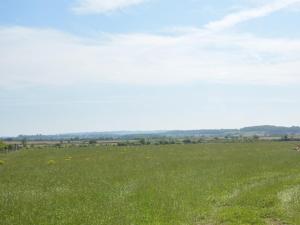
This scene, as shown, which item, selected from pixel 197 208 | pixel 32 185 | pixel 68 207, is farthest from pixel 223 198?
pixel 32 185

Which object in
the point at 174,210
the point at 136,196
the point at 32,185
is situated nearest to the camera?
the point at 174,210

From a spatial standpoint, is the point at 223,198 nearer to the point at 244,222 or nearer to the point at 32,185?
the point at 244,222

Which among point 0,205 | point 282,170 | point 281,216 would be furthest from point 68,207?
point 282,170

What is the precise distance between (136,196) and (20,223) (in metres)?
9.13

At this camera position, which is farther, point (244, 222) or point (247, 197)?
point (247, 197)

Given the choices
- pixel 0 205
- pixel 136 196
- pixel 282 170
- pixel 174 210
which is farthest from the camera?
pixel 282 170

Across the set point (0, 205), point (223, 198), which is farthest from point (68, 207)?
point (223, 198)

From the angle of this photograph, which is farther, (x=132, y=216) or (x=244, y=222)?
(x=132, y=216)

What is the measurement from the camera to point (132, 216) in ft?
74.1

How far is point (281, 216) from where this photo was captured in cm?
2222

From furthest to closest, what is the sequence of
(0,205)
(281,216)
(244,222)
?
1. (0,205)
2. (281,216)
3. (244,222)

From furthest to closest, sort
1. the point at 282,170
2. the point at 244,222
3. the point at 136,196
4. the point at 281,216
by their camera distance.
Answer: the point at 282,170, the point at 136,196, the point at 281,216, the point at 244,222

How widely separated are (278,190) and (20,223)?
53.2ft

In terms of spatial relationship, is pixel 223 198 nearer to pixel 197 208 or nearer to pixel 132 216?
pixel 197 208
